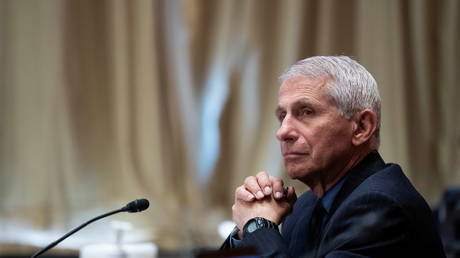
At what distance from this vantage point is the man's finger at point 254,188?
240cm

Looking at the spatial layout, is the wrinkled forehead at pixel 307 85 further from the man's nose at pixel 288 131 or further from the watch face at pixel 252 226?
the watch face at pixel 252 226

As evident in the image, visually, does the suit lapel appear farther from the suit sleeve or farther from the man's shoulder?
the suit sleeve

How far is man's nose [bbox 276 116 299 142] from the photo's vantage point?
235 cm

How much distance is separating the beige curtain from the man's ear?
2.50 meters

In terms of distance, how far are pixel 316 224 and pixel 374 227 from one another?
47 centimetres

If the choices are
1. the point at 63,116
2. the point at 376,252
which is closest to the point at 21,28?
the point at 63,116

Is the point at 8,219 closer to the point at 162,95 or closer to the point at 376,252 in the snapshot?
the point at 162,95

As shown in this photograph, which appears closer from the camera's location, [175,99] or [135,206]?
→ [135,206]

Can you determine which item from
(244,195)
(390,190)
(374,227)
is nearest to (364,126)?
(390,190)

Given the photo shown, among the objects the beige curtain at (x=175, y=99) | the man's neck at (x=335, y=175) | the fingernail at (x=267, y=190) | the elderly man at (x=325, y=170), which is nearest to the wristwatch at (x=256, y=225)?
the elderly man at (x=325, y=170)

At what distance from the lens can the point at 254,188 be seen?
2.43 metres

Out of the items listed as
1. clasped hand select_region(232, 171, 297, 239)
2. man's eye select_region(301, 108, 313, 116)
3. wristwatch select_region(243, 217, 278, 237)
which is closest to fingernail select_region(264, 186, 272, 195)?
clasped hand select_region(232, 171, 297, 239)

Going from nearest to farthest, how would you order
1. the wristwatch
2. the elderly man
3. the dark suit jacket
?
the dark suit jacket → the elderly man → the wristwatch

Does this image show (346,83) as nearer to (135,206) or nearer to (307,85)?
(307,85)
